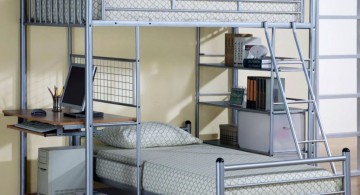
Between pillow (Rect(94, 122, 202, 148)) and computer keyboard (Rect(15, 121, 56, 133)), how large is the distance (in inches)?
24.3

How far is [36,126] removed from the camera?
16.4ft

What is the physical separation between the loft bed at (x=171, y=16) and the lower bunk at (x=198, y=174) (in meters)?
0.01

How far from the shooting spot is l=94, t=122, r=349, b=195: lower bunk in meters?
4.42

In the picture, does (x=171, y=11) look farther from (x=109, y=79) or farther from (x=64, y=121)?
(x=109, y=79)

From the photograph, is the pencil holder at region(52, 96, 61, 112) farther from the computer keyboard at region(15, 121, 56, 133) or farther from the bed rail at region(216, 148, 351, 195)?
the bed rail at region(216, 148, 351, 195)

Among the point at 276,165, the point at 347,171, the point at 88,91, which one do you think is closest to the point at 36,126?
the point at 88,91

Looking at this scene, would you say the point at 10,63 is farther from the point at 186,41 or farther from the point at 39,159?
the point at 186,41

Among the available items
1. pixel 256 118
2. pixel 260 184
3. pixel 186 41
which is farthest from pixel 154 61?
pixel 260 184

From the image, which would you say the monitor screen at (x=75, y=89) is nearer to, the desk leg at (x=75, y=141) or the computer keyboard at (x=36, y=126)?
the computer keyboard at (x=36, y=126)

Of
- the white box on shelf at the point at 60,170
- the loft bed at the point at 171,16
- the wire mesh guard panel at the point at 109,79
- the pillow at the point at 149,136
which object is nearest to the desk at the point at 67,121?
the loft bed at the point at 171,16

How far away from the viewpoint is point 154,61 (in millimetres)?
6035

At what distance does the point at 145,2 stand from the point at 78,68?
0.67 m

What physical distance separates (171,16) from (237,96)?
1353mm

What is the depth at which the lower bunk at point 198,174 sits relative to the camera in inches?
174
